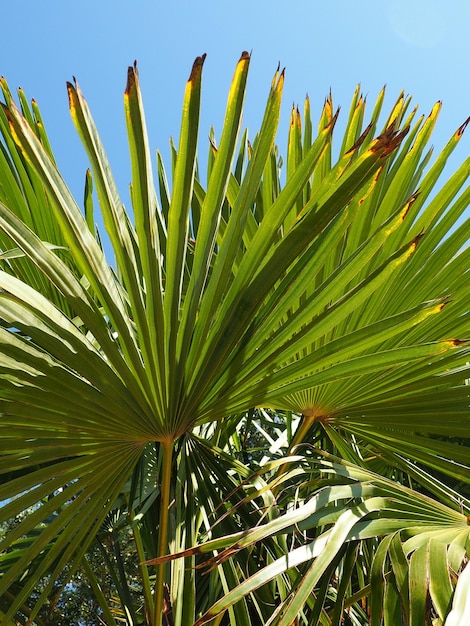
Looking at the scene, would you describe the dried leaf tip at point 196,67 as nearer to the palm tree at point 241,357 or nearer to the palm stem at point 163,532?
the palm tree at point 241,357

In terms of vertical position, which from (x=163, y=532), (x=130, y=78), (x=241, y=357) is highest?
(x=130, y=78)

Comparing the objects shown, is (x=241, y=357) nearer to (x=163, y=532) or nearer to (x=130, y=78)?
(x=163, y=532)

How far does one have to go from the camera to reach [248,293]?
1426 mm

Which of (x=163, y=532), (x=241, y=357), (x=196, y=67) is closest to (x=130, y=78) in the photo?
(x=196, y=67)

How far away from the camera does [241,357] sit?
5.00 feet

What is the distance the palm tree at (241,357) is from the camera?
3.93 ft

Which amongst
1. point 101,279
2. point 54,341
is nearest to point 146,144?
point 101,279

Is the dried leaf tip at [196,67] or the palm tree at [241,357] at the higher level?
the dried leaf tip at [196,67]

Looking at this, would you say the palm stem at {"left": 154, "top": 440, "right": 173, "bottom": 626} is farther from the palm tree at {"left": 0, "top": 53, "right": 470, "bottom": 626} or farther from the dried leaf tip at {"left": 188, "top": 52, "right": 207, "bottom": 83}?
the dried leaf tip at {"left": 188, "top": 52, "right": 207, "bottom": 83}

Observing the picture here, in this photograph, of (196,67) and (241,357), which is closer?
(196,67)

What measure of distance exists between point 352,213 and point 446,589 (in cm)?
85

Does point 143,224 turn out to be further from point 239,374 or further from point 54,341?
point 239,374

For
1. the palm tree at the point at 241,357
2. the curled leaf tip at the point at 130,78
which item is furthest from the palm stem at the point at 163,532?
the curled leaf tip at the point at 130,78

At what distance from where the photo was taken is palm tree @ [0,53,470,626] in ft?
3.93
